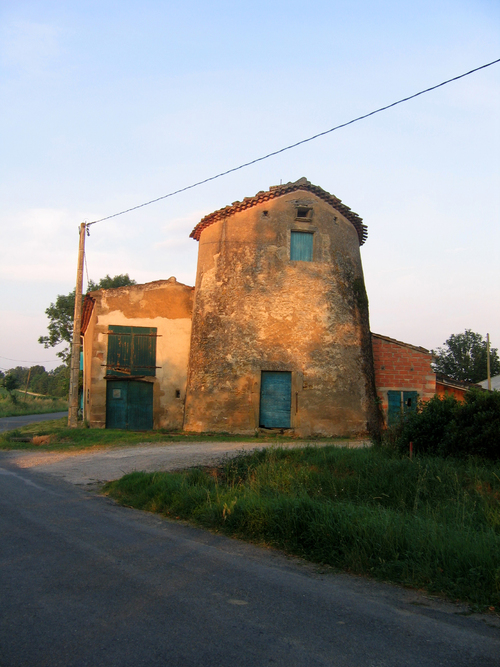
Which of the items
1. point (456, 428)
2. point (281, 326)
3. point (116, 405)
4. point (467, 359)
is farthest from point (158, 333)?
point (467, 359)

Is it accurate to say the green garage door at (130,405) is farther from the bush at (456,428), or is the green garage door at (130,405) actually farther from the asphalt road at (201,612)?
the asphalt road at (201,612)

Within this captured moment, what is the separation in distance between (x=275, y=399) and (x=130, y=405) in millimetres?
5702

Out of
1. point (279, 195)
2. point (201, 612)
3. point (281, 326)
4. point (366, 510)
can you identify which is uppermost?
point (279, 195)

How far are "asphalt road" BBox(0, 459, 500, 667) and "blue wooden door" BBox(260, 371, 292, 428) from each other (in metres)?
12.5

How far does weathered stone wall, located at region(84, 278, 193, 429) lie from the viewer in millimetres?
19906

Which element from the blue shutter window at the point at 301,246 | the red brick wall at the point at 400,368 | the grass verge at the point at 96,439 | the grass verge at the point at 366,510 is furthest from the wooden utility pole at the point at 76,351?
the red brick wall at the point at 400,368

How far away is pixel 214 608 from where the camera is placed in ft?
12.6

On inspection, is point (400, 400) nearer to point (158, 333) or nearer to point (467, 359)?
point (158, 333)

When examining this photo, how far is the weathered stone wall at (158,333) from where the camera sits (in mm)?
19906

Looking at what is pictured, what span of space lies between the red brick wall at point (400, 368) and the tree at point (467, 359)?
25.4 metres

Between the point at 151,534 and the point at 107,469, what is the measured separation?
16.4 feet

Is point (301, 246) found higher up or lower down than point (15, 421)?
higher up

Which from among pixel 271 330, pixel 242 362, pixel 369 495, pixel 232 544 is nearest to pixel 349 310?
pixel 271 330

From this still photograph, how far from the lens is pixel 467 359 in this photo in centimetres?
4453
